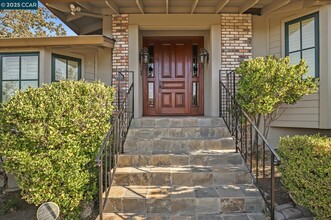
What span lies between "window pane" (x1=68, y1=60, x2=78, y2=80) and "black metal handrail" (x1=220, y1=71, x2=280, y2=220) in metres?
3.55

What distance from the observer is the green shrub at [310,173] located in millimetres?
2660

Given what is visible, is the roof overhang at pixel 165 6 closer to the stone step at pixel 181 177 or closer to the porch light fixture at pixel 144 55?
the porch light fixture at pixel 144 55

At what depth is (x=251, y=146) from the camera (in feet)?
11.8

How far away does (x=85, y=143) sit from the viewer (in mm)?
3457

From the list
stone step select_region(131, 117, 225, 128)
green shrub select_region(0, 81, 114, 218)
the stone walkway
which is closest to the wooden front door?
stone step select_region(131, 117, 225, 128)

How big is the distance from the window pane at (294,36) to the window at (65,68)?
193 inches

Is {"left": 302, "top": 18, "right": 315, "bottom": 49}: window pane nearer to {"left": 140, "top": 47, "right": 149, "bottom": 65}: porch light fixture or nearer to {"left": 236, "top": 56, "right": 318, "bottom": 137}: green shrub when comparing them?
{"left": 236, "top": 56, "right": 318, "bottom": 137}: green shrub

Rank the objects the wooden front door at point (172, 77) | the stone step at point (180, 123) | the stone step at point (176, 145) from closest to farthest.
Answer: the stone step at point (176, 145) → the stone step at point (180, 123) → the wooden front door at point (172, 77)

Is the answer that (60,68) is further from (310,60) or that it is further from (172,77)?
(310,60)

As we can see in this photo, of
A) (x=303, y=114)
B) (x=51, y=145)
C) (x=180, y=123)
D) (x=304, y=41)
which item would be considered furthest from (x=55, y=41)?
(x=303, y=114)

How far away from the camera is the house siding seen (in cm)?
486

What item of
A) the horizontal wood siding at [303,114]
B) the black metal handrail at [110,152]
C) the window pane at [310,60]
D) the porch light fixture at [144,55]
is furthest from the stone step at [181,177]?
the porch light fixture at [144,55]

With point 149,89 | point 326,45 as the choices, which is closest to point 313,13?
point 326,45

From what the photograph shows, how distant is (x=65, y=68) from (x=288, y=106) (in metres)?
5.11
